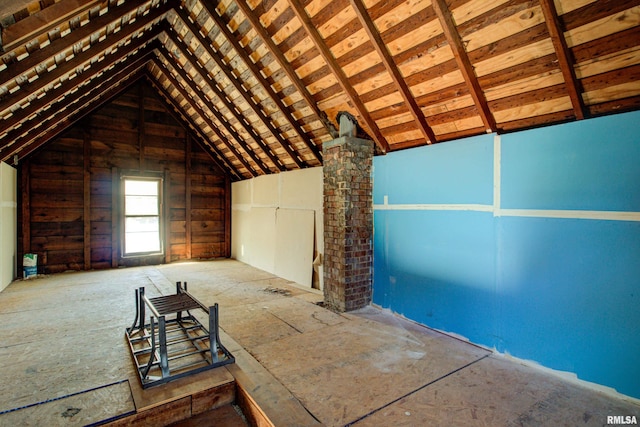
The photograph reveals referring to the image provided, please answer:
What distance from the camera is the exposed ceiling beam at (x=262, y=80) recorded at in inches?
150

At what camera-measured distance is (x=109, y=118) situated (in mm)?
6938

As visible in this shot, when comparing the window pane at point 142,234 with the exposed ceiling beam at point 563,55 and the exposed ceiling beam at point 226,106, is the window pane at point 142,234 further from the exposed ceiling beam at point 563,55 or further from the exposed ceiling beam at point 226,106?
the exposed ceiling beam at point 563,55

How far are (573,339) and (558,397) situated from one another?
0.50 meters

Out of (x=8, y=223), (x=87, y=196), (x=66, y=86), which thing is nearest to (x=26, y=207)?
(x=8, y=223)

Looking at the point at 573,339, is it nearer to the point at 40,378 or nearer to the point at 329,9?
the point at 329,9

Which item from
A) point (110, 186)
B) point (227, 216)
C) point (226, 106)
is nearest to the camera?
point (226, 106)

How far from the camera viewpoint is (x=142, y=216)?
7.35 m

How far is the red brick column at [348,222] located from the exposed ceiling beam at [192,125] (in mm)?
4287

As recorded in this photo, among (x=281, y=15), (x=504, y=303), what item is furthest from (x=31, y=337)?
(x=504, y=303)

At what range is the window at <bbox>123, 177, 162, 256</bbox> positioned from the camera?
23.7ft

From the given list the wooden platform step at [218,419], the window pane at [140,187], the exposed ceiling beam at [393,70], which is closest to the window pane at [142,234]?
the window pane at [140,187]

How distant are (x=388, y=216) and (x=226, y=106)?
333cm

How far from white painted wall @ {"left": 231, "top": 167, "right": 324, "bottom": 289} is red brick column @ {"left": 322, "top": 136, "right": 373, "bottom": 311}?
102 centimetres

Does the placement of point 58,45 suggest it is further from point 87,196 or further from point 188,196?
point 188,196
